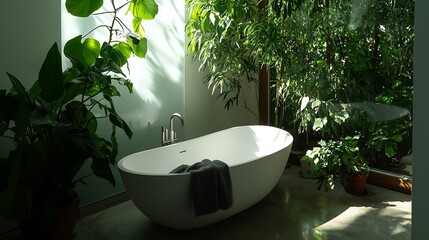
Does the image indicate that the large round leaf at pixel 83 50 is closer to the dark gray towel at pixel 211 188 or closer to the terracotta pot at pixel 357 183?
the dark gray towel at pixel 211 188

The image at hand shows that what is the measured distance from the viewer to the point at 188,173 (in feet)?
7.19

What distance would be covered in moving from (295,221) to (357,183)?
2.86 ft

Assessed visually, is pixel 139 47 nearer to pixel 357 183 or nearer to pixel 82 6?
pixel 82 6

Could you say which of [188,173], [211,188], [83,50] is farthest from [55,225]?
[83,50]

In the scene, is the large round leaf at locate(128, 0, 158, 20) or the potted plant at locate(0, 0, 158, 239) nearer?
the potted plant at locate(0, 0, 158, 239)

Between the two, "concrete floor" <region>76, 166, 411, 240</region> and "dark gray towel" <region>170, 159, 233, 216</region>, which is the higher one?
"dark gray towel" <region>170, 159, 233, 216</region>

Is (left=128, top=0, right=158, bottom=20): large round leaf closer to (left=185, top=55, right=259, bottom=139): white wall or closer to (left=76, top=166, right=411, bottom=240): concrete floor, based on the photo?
(left=185, top=55, right=259, bottom=139): white wall

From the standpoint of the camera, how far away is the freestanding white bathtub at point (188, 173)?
2.18 metres

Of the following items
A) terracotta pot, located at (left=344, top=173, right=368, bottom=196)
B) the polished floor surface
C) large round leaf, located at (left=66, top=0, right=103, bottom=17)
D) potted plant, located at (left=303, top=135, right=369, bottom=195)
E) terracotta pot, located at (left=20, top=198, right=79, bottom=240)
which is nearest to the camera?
terracotta pot, located at (left=20, top=198, right=79, bottom=240)

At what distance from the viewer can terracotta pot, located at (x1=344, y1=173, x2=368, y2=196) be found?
3.13m

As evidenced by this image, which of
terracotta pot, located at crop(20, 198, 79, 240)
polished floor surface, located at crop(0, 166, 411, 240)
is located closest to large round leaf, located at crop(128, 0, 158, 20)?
terracotta pot, located at crop(20, 198, 79, 240)

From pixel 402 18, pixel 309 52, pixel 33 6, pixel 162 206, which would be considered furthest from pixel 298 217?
pixel 33 6

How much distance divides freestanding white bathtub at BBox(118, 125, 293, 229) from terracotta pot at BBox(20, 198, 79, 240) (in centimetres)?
41

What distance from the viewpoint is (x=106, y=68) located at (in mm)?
2227
